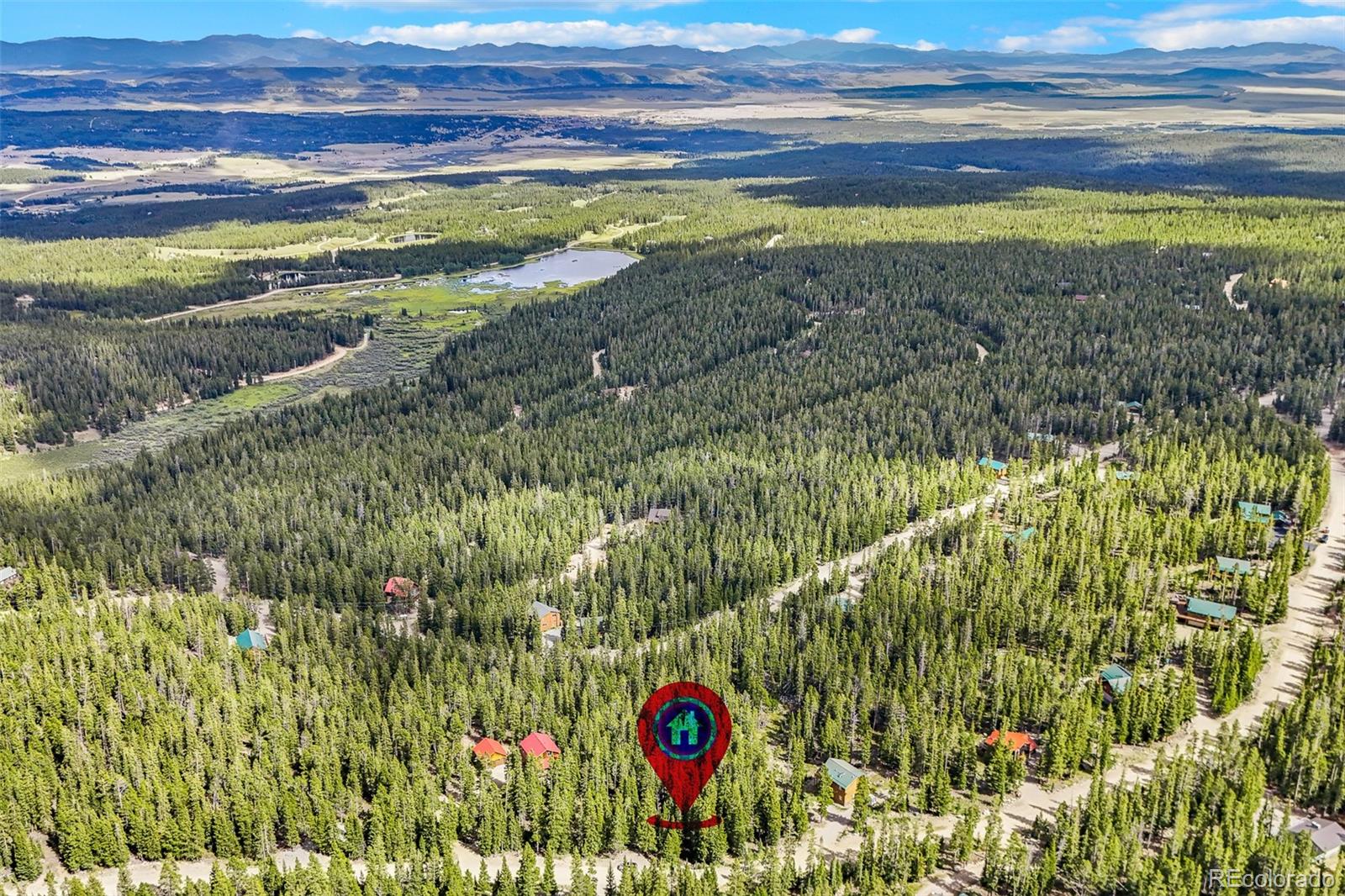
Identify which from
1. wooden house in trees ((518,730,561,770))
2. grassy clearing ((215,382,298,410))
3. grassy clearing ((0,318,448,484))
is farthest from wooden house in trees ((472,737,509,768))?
grassy clearing ((215,382,298,410))

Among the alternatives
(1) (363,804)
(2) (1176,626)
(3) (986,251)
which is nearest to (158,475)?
(1) (363,804)

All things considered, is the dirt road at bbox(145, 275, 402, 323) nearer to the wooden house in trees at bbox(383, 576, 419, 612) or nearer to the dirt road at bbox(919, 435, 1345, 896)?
the wooden house in trees at bbox(383, 576, 419, 612)

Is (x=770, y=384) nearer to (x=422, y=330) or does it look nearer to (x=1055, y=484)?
(x=1055, y=484)

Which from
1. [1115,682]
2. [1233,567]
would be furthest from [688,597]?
[1233,567]

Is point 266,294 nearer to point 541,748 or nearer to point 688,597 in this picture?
point 688,597

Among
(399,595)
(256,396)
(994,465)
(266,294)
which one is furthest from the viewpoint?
(266,294)
